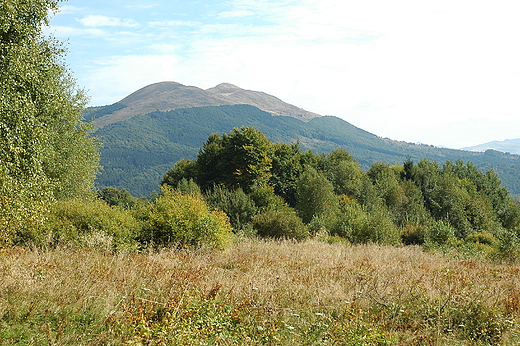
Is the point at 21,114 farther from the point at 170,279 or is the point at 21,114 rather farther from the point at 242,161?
the point at 242,161

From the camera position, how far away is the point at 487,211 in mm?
59281

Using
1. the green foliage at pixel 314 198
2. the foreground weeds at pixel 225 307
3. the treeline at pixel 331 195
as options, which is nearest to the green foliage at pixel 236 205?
the treeline at pixel 331 195

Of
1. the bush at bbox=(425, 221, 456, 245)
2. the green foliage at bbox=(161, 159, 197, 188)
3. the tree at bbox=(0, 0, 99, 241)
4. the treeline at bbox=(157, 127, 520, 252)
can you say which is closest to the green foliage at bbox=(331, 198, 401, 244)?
the treeline at bbox=(157, 127, 520, 252)

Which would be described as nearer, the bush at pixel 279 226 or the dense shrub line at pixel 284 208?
the dense shrub line at pixel 284 208

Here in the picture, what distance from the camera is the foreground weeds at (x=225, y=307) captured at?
5027mm

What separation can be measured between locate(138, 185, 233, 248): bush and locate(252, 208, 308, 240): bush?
10026mm

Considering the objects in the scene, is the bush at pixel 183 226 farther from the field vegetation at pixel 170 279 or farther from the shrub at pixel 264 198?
the shrub at pixel 264 198

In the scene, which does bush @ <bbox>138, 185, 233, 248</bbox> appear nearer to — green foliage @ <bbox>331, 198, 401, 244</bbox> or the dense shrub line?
the dense shrub line

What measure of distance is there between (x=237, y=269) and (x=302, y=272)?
5.39 ft

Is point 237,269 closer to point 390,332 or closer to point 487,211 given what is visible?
point 390,332

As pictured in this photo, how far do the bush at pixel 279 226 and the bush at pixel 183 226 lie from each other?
395 inches

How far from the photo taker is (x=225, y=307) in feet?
19.8

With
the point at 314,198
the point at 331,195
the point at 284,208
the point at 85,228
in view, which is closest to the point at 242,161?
the point at 284,208

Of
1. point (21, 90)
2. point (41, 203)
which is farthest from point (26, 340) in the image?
point (21, 90)
